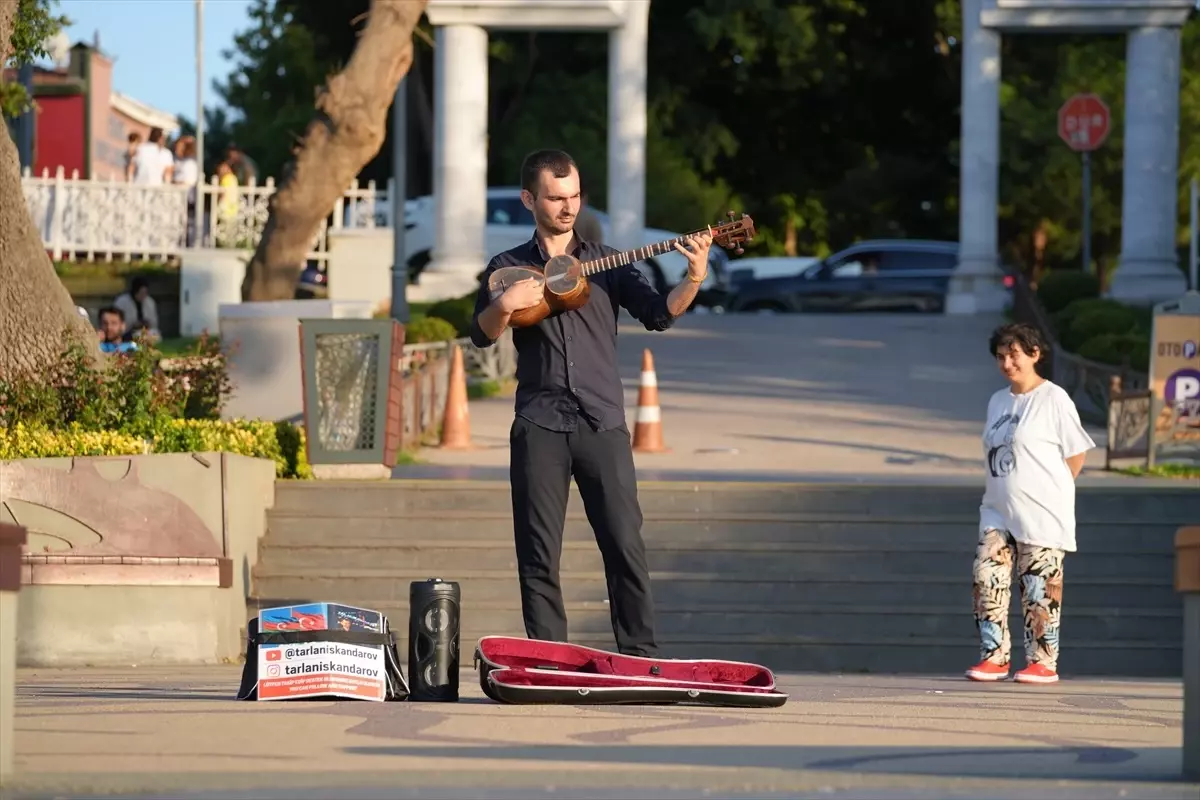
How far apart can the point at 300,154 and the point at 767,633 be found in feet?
41.3

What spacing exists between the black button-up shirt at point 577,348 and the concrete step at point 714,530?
213 inches

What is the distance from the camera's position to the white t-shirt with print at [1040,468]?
1018 centimetres

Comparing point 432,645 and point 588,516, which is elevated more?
point 588,516

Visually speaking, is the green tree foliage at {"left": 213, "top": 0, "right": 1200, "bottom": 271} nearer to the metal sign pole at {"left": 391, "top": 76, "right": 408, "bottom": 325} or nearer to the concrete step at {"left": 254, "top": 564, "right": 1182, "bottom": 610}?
the metal sign pole at {"left": 391, "top": 76, "right": 408, "bottom": 325}

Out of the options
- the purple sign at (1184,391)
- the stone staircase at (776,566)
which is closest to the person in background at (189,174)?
the purple sign at (1184,391)

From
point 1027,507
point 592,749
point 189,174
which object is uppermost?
point 189,174

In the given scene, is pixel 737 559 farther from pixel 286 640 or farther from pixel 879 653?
pixel 286 640

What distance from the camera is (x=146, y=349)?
13.7m

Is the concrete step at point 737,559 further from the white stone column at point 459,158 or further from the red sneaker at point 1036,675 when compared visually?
the white stone column at point 459,158

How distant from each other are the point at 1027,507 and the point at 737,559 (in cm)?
329

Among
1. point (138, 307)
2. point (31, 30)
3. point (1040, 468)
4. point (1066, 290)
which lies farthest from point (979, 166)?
point (1040, 468)

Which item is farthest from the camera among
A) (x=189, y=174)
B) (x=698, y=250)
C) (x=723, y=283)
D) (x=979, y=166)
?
(x=723, y=283)

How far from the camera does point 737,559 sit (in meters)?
13.3

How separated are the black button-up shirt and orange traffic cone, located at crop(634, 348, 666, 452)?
33.4 feet
